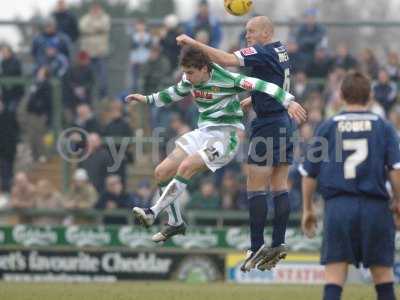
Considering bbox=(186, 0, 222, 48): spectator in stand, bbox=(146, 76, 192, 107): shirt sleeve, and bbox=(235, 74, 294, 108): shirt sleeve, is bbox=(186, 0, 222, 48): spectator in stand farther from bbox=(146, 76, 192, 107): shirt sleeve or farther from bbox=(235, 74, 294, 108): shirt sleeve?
bbox=(235, 74, 294, 108): shirt sleeve

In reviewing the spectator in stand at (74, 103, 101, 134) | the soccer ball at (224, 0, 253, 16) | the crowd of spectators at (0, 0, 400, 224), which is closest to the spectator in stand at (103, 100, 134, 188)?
the crowd of spectators at (0, 0, 400, 224)

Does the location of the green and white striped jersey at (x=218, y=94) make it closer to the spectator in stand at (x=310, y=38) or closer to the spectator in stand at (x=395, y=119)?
the spectator in stand at (x=395, y=119)

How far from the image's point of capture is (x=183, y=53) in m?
11.9

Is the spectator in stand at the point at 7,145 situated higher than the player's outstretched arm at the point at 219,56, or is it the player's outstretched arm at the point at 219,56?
the player's outstretched arm at the point at 219,56

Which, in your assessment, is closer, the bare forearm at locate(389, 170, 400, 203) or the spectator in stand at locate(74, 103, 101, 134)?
the bare forearm at locate(389, 170, 400, 203)

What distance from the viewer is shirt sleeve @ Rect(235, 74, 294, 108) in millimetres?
11574

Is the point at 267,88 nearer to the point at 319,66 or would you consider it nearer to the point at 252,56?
the point at 252,56

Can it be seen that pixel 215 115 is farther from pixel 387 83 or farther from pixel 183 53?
pixel 387 83

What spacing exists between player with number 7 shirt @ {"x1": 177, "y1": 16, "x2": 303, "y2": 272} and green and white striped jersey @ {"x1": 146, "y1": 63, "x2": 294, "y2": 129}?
0.27 metres

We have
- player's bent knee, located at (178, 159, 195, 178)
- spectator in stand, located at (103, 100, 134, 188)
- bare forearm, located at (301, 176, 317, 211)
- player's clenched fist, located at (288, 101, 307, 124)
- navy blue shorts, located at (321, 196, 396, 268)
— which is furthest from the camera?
spectator in stand, located at (103, 100, 134, 188)

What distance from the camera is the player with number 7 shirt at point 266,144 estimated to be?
40.2 ft

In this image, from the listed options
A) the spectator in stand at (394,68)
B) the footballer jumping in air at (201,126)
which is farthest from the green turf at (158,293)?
the spectator in stand at (394,68)

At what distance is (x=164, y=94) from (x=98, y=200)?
833cm

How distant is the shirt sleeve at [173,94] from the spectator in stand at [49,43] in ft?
31.0
